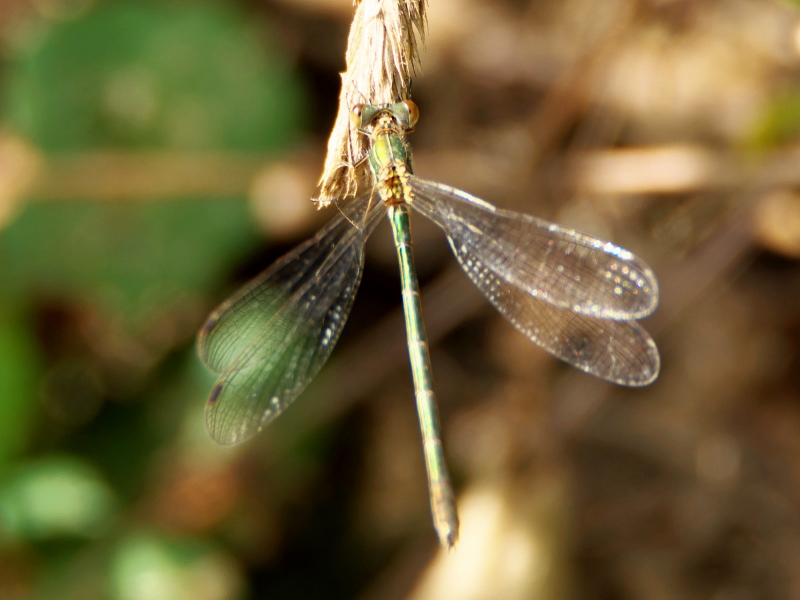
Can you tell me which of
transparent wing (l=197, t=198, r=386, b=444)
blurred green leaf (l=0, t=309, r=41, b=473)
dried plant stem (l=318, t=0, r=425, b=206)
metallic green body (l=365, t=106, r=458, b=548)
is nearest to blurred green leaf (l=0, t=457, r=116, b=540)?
blurred green leaf (l=0, t=309, r=41, b=473)

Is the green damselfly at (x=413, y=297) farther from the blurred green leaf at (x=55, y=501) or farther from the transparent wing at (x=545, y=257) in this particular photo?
the blurred green leaf at (x=55, y=501)

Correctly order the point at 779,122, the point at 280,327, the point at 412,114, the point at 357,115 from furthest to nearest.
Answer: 1. the point at 779,122
2. the point at 280,327
3. the point at 412,114
4. the point at 357,115

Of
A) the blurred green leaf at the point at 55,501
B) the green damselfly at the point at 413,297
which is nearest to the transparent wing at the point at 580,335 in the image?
the green damselfly at the point at 413,297

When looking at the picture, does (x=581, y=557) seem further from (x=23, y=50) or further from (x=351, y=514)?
(x=23, y=50)

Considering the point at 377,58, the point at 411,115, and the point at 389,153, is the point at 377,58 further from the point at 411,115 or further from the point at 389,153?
the point at 389,153

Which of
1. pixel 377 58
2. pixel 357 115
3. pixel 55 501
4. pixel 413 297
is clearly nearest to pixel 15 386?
pixel 55 501

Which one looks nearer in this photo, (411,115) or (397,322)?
(411,115)
